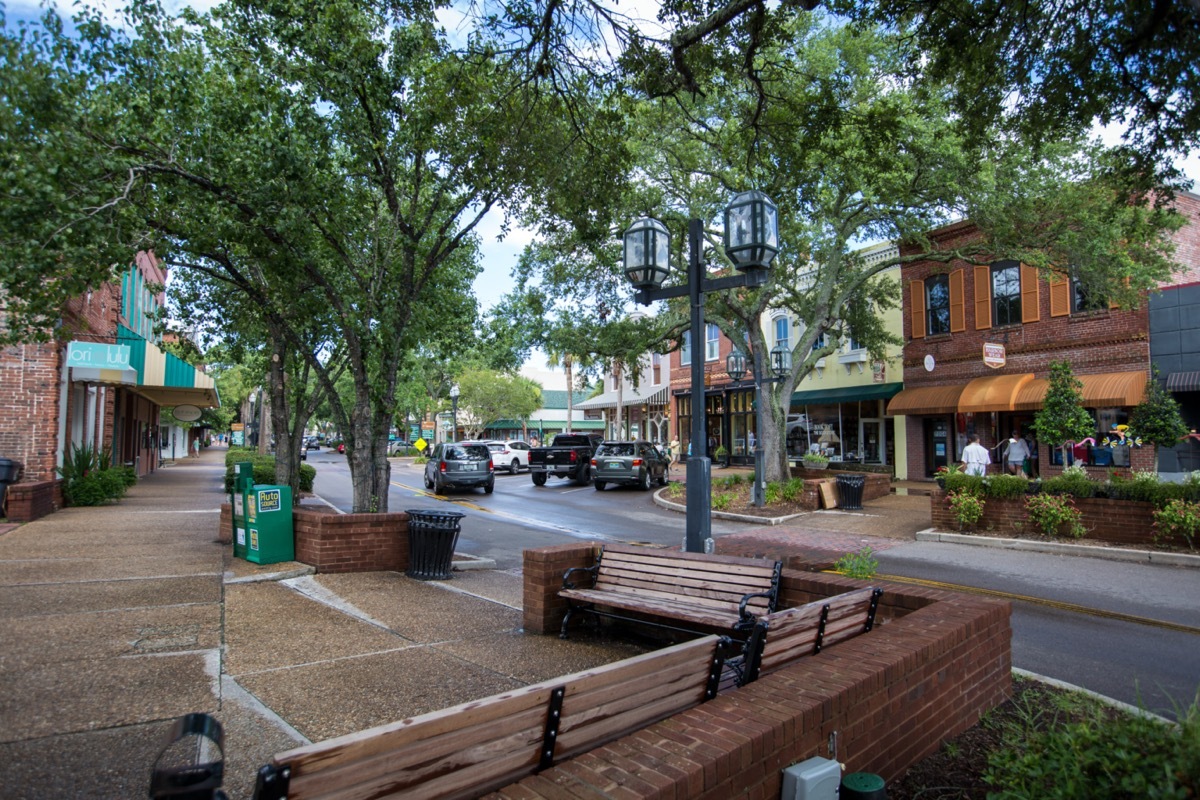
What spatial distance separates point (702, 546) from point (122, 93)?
8373mm

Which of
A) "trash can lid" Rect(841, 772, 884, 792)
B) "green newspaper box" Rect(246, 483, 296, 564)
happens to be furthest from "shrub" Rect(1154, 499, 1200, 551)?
"green newspaper box" Rect(246, 483, 296, 564)

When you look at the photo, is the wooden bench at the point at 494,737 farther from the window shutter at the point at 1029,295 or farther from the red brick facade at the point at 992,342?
the window shutter at the point at 1029,295

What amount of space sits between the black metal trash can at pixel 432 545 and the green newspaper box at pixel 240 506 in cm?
229

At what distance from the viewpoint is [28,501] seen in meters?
13.1

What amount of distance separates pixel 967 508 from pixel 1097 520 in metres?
1.93

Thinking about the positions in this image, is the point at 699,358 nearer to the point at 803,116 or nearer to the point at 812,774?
the point at 803,116

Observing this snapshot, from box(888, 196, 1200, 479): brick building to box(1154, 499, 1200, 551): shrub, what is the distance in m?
6.69

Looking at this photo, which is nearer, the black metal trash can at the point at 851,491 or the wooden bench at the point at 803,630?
the wooden bench at the point at 803,630

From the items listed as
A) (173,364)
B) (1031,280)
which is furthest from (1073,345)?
(173,364)

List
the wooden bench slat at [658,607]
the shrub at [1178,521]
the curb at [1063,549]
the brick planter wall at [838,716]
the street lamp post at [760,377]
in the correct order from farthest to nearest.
A: the street lamp post at [760,377], the shrub at [1178,521], the curb at [1063,549], the wooden bench slat at [658,607], the brick planter wall at [838,716]

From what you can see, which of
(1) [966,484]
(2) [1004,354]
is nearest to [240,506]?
(1) [966,484]

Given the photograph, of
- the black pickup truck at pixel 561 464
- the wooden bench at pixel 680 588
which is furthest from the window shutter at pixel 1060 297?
the wooden bench at pixel 680 588

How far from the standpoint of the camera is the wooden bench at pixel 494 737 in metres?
1.95

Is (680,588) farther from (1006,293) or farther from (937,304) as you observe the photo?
(937,304)
